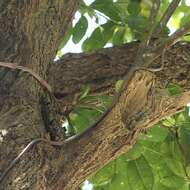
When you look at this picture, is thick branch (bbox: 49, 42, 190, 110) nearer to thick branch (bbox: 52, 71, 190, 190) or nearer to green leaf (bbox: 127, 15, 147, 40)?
green leaf (bbox: 127, 15, 147, 40)

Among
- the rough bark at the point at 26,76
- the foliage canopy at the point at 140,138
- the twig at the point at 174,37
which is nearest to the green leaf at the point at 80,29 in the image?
the foliage canopy at the point at 140,138

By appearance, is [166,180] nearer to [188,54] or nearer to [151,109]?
[188,54]

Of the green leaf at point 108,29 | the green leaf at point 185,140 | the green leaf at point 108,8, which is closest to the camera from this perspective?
the green leaf at point 185,140

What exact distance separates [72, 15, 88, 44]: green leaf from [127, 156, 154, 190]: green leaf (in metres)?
0.47

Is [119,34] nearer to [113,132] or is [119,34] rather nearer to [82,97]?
[82,97]

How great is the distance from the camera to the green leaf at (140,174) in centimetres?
169

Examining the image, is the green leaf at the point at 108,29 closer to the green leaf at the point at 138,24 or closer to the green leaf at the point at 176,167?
the green leaf at the point at 138,24

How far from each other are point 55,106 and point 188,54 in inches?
16.8

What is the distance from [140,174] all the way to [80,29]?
545mm

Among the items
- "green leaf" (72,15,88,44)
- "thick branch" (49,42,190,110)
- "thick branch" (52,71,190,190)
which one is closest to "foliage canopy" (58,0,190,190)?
"green leaf" (72,15,88,44)

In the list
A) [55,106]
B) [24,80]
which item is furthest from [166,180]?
[24,80]

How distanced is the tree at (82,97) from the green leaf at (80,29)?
9 centimetres

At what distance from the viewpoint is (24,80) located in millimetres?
1232

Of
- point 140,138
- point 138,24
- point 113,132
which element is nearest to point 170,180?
point 140,138
